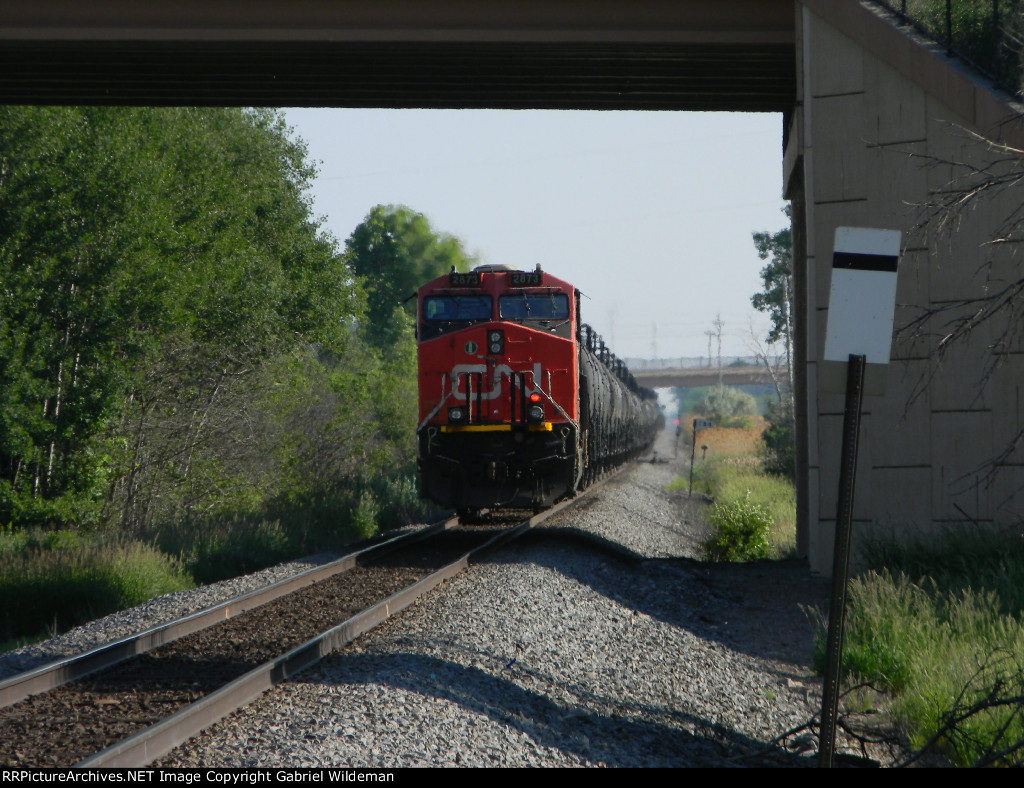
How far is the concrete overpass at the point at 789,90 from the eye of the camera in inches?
402

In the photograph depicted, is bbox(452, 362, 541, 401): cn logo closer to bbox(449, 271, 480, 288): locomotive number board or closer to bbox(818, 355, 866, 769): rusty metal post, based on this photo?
bbox(449, 271, 480, 288): locomotive number board

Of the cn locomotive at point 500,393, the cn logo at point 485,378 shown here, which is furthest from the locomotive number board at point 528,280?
the cn logo at point 485,378

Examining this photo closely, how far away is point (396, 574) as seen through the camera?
1113 centimetres

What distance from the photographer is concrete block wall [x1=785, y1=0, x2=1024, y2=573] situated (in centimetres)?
1014

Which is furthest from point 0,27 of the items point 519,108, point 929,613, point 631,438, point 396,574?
point 631,438

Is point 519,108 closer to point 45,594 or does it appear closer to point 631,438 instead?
point 45,594

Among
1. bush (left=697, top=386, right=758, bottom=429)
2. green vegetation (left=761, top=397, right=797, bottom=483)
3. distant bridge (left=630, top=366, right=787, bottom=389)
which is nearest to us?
green vegetation (left=761, top=397, right=797, bottom=483)

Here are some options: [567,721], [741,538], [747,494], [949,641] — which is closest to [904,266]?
[949,641]

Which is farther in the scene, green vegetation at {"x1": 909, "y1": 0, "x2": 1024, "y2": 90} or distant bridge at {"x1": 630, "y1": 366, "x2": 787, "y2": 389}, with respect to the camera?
distant bridge at {"x1": 630, "y1": 366, "x2": 787, "y2": 389}

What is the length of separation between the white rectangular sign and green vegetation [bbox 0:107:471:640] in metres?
10.0

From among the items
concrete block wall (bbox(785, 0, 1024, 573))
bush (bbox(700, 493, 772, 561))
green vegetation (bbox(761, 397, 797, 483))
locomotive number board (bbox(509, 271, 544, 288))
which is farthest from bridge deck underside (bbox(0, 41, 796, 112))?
green vegetation (bbox(761, 397, 797, 483))
